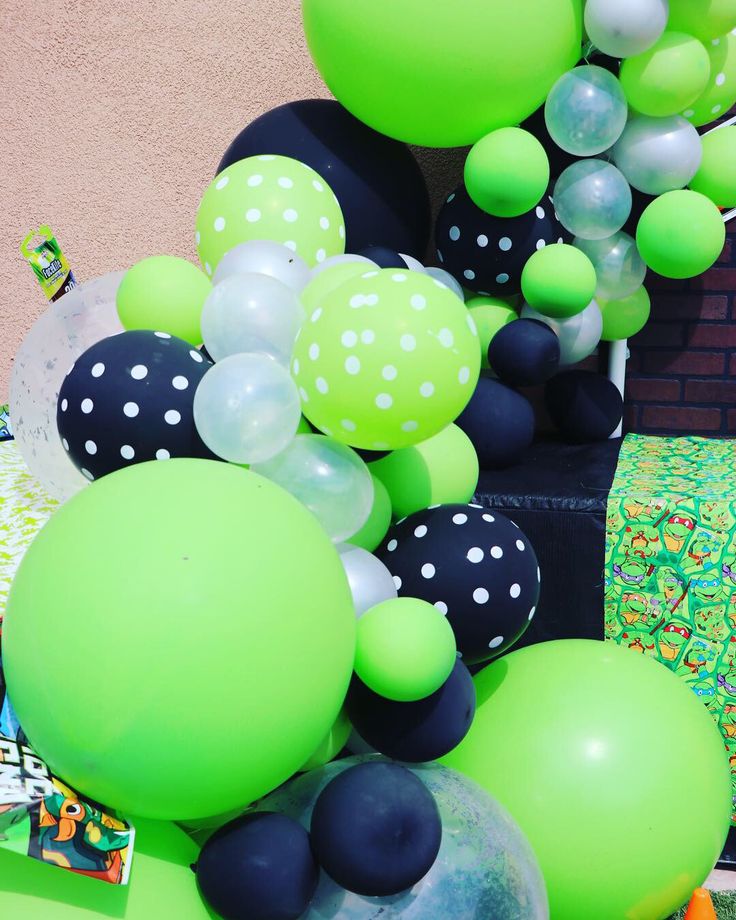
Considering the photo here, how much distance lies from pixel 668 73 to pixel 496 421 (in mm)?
902

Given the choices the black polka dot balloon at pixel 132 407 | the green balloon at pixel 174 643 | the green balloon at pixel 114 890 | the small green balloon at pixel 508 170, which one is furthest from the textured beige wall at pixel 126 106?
the green balloon at pixel 114 890

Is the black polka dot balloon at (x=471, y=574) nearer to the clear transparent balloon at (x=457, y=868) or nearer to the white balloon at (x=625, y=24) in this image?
the clear transparent balloon at (x=457, y=868)

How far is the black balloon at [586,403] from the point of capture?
2736 millimetres

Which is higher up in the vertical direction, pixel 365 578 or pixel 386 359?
pixel 386 359

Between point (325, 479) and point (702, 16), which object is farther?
point (702, 16)

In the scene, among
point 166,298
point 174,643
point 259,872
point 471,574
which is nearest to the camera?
point 174,643

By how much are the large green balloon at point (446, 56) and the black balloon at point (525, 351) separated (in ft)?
1.60

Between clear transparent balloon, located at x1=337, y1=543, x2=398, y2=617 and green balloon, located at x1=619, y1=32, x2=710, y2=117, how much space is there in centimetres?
130

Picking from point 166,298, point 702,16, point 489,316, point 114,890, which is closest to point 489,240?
point 489,316

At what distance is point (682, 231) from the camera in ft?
7.39

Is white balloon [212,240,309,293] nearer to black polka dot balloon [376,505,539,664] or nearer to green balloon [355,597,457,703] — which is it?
black polka dot balloon [376,505,539,664]

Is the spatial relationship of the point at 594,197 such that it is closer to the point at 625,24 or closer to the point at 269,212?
the point at 625,24

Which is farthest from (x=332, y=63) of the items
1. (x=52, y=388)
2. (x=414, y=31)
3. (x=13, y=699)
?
(x=13, y=699)

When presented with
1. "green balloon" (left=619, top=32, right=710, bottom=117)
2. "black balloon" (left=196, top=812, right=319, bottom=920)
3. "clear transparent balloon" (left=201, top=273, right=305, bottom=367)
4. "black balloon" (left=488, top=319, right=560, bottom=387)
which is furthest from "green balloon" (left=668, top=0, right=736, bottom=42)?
"black balloon" (left=196, top=812, right=319, bottom=920)
